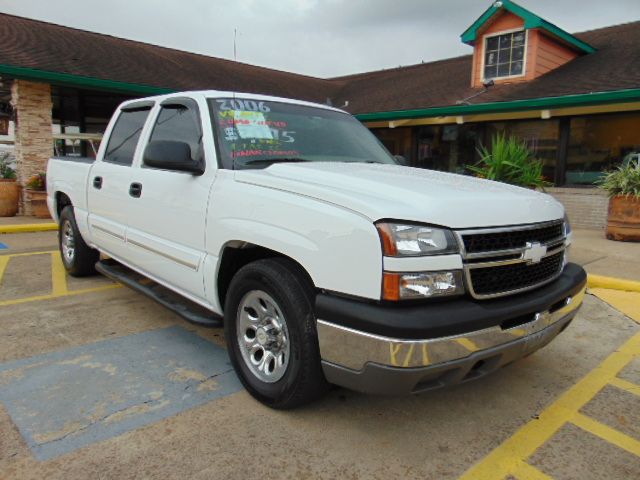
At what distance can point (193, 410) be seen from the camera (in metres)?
2.75

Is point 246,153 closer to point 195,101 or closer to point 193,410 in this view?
point 195,101

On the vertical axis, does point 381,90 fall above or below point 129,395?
above

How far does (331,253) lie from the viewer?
2254 millimetres

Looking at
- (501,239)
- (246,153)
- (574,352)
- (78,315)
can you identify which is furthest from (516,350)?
(78,315)

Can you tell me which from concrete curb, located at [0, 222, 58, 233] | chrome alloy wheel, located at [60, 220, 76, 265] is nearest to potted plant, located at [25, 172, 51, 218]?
concrete curb, located at [0, 222, 58, 233]

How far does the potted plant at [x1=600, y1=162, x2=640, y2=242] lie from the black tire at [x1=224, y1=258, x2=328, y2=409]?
7.70m

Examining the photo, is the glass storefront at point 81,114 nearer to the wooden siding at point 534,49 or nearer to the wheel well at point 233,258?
the wooden siding at point 534,49

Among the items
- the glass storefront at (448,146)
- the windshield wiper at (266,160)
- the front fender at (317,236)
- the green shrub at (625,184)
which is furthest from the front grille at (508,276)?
the glass storefront at (448,146)

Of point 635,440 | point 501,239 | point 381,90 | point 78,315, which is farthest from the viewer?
point 381,90

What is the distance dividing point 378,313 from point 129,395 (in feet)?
5.61

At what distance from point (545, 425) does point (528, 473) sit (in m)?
0.51

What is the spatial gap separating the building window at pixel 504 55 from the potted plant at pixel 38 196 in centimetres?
1208

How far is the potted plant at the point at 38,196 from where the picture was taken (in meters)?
10.5

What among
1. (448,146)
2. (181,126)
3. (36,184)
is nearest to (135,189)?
(181,126)
